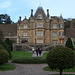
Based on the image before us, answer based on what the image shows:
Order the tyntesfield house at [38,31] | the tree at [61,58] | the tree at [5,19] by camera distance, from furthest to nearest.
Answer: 1. the tree at [5,19]
2. the tyntesfield house at [38,31]
3. the tree at [61,58]

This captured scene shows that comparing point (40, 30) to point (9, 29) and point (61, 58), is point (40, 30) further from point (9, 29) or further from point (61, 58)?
point (61, 58)

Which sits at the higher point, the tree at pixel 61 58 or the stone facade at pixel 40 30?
the stone facade at pixel 40 30

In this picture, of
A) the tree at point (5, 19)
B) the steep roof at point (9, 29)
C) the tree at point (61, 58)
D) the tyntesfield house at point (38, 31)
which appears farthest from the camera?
the tree at point (5, 19)

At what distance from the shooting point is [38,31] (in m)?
63.1

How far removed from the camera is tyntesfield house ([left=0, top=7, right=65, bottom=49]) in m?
63.2

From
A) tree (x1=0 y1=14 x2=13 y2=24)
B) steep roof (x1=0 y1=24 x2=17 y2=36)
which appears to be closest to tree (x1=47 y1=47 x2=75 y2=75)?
steep roof (x1=0 y1=24 x2=17 y2=36)

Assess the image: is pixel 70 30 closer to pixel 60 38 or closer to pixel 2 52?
pixel 60 38

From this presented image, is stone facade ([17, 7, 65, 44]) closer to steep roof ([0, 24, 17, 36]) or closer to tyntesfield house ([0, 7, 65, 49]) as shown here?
tyntesfield house ([0, 7, 65, 49])

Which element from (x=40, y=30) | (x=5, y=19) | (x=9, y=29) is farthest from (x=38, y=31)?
(x=5, y=19)

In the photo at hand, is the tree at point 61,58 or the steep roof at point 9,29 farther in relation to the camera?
the steep roof at point 9,29

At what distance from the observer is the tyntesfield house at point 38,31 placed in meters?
63.2

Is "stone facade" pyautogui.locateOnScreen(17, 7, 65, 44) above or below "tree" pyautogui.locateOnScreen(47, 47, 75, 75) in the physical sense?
above

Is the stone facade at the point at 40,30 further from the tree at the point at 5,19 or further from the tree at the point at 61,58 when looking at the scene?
the tree at the point at 61,58

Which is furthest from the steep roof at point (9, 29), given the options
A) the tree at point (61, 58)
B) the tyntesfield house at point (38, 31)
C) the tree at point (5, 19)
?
the tree at point (61, 58)
